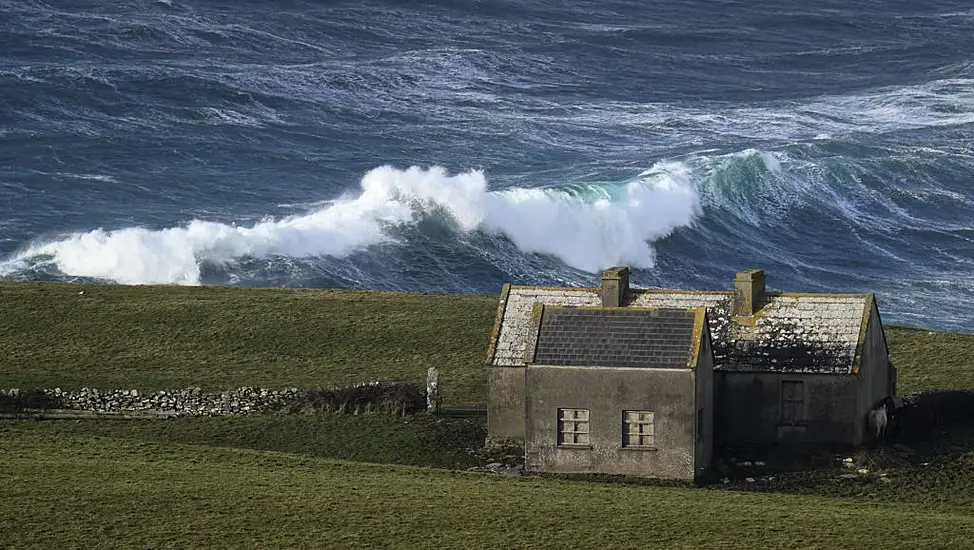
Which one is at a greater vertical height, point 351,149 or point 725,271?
point 351,149

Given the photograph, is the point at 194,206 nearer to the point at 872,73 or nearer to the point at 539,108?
the point at 539,108

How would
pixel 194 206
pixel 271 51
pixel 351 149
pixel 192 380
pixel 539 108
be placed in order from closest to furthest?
pixel 192 380 < pixel 194 206 < pixel 351 149 < pixel 539 108 < pixel 271 51

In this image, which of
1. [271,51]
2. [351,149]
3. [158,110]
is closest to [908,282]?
[351,149]

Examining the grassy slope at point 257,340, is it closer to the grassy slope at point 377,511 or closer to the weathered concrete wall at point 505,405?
the weathered concrete wall at point 505,405

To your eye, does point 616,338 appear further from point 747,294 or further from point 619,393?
point 747,294

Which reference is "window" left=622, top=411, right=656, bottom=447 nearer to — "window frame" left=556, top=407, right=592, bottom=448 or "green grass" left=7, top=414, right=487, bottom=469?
"window frame" left=556, top=407, right=592, bottom=448

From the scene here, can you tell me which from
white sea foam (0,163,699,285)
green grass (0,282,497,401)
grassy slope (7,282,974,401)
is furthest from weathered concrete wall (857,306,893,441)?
white sea foam (0,163,699,285)

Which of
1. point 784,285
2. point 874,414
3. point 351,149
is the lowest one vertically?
point 874,414
